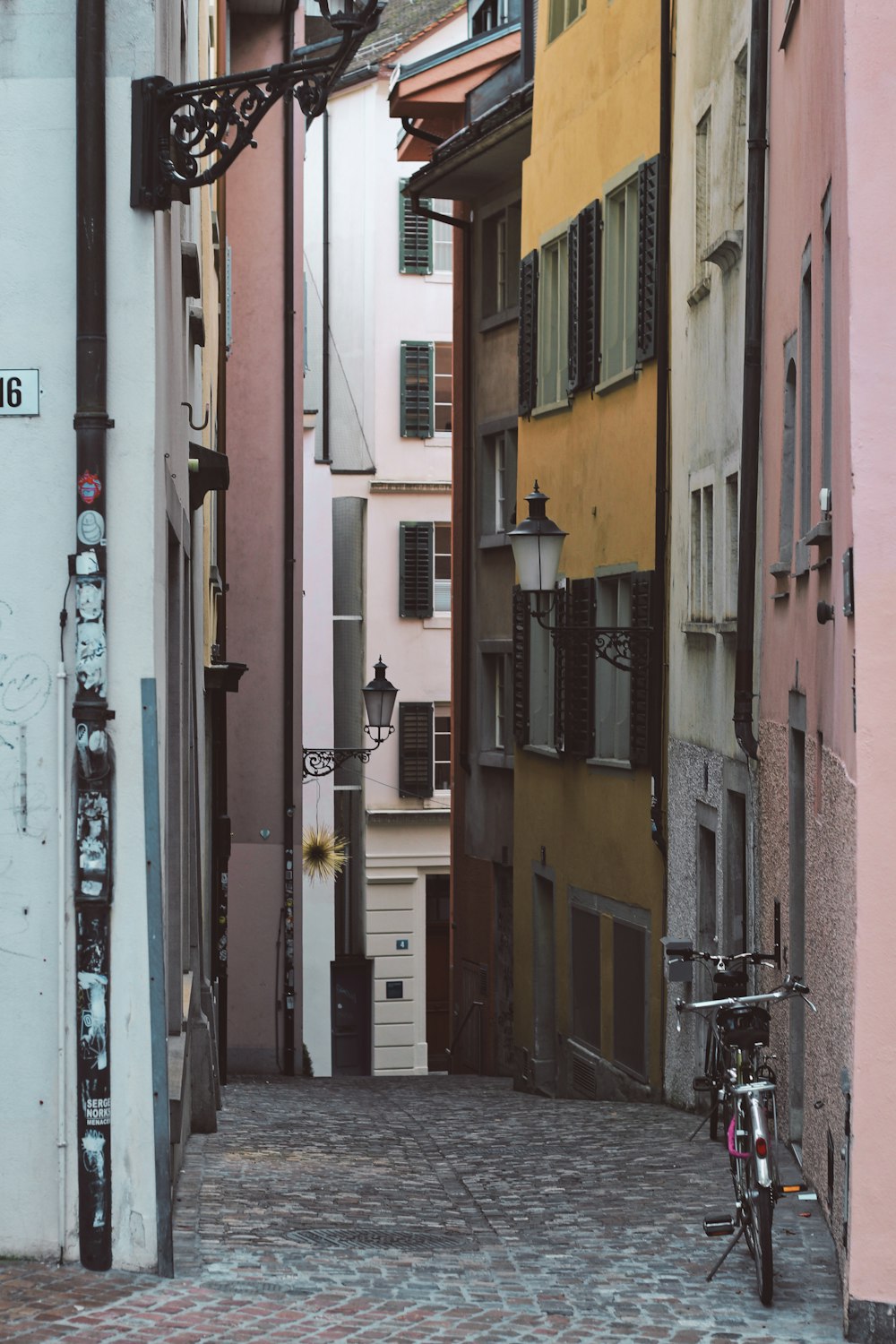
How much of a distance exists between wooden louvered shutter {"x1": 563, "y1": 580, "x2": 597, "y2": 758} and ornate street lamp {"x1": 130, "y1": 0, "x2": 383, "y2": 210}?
37.9 feet

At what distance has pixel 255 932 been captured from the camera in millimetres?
22750

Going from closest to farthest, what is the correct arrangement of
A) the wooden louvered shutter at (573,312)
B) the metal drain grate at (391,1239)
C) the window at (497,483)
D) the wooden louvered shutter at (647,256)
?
the metal drain grate at (391,1239) → the wooden louvered shutter at (647,256) → the wooden louvered shutter at (573,312) → the window at (497,483)

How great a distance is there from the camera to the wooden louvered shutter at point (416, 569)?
3681 centimetres

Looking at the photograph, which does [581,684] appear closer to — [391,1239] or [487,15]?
[487,15]

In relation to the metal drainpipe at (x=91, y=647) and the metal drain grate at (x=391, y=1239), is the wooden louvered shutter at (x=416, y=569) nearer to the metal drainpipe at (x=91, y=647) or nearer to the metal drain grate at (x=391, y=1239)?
the metal drain grate at (x=391, y=1239)

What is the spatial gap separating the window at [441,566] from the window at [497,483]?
38.6 ft

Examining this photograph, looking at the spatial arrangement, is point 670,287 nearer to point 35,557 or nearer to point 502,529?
point 502,529

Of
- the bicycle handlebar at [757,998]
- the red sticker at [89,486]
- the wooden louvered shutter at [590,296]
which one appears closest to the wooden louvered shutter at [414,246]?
the wooden louvered shutter at [590,296]

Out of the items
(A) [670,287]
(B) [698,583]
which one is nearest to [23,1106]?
(B) [698,583]

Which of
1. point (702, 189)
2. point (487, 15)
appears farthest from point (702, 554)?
point (487, 15)

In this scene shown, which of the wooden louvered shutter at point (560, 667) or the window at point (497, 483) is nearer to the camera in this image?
the wooden louvered shutter at point (560, 667)

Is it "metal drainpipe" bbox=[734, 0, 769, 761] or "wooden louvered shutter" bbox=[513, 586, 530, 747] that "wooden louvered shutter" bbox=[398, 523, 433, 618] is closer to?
"wooden louvered shutter" bbox=[513, 586, 530, 747]

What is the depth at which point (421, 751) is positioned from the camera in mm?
36531

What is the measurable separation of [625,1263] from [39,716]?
124 inches
